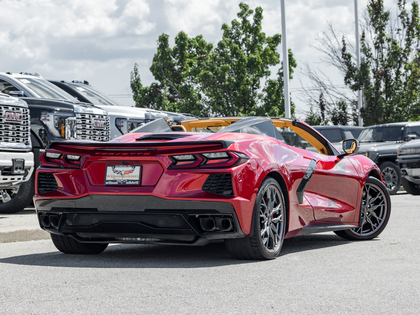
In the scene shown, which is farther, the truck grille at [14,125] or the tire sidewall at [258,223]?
the truck grille at [14,125]

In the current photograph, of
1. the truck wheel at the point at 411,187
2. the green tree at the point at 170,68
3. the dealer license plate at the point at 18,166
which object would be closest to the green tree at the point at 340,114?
the green tree at the point at 170,68

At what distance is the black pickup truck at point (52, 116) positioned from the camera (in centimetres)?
1074

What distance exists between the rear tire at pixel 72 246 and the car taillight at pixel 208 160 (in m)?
1.53

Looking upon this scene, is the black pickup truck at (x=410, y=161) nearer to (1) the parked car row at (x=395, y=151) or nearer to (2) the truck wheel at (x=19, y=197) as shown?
(1) the parked car row at (x=395, y=151)

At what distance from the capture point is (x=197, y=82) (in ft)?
119

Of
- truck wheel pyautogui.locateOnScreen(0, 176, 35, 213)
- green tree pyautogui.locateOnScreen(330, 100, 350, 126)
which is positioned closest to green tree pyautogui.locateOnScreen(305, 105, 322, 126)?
green tree pyautogui.locateOnScreen(330, 100, 350, 126)

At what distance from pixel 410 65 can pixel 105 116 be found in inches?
852

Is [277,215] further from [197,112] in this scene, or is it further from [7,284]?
[197,112]

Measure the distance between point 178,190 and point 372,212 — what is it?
3250mm

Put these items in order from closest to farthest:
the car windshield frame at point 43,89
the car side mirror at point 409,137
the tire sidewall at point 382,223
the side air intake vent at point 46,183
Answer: the side air intake vent at point 46,183, the tire sidewall at point 382,223, the car windshield frame at point 43,89, the car side mirror at point 409,137

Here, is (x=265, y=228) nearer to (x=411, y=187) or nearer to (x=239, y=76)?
(x=411, y=187)

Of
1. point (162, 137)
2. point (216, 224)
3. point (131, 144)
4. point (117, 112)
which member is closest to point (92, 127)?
point (117, 112)

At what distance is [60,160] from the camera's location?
19.6ft

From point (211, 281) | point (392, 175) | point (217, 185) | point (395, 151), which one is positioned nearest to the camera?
point (211, 281)
